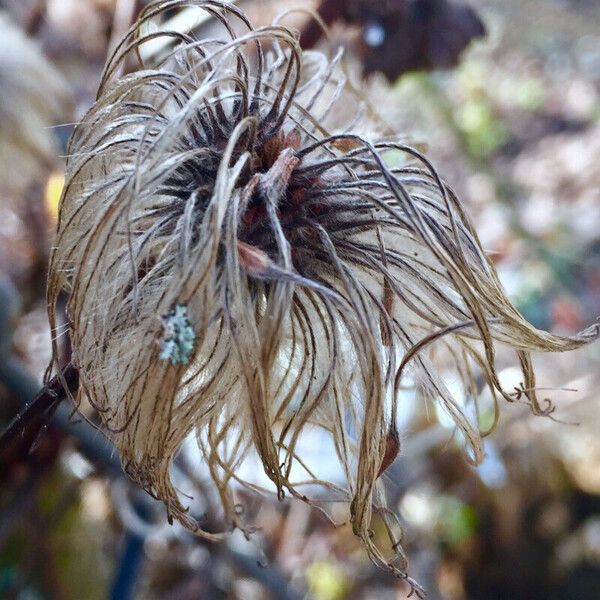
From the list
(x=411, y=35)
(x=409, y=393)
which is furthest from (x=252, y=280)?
(x=411, y=35)

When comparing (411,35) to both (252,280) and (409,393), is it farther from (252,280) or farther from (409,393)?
(252,280)

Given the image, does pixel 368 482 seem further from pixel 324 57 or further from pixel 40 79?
pixel 40 79

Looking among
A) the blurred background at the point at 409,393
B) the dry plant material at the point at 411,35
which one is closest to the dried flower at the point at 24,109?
the blurred background at the point at 409,393

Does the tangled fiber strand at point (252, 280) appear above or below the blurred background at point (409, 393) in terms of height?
above

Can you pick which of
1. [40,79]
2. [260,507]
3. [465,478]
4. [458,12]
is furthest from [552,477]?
[40,79]

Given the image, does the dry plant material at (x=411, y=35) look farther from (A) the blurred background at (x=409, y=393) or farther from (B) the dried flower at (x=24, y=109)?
(B) the dried flower at (x=24, y=109)

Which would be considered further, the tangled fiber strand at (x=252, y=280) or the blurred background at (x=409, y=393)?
the blurred background at (x=409, y=393)

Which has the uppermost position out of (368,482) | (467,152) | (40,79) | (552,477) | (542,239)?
(40,79)
